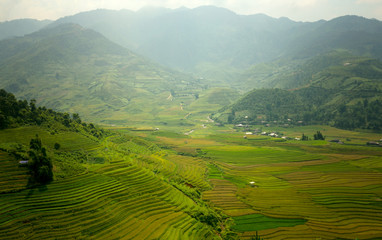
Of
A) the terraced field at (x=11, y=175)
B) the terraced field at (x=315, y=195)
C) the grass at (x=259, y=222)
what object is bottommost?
the grass at (x=259, y=222)

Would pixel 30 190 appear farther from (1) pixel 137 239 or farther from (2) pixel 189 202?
(2) pixel 189 202

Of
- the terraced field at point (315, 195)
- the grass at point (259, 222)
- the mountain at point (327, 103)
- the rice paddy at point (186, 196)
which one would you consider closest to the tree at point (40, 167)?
the rice paddy at point (186, 196)

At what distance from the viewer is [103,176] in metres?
51.3

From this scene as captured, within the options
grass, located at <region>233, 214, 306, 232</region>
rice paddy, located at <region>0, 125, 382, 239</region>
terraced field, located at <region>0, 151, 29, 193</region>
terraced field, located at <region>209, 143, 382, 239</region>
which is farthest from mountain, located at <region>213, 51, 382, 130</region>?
terraced field, located at <region>0, 151, 29, 193</region>

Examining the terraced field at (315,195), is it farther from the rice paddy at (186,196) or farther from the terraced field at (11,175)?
the terraced field at (11,175)

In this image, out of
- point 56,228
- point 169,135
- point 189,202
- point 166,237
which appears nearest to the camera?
point 56,228

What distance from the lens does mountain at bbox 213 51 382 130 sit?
138125mm

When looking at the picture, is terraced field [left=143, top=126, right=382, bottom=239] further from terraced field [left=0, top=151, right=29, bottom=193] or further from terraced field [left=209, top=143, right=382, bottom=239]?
Result: terraced field [left=0, top=151, right=29, bottom=193]

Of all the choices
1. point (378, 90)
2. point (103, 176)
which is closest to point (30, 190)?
point (103, 176)

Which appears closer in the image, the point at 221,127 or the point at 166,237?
the point at 166,237

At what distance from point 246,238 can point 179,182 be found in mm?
22582

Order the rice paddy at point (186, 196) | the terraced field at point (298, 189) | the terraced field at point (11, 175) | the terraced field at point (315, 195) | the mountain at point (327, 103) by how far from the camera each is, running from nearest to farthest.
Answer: the rice paddy at point (186, 196), the terraced field at point (11, 175), the terraced field at point (315, 195), the terraced field at point (298, 189), the mountain at point (327, 103)

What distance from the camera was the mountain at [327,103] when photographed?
13812 cm

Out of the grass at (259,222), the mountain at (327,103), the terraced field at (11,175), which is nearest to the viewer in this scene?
the terraced field at (11,175)
